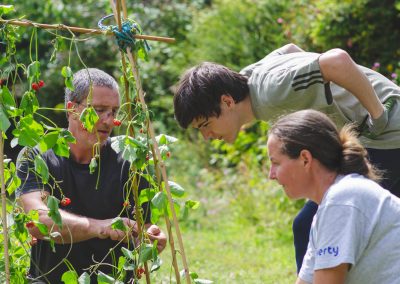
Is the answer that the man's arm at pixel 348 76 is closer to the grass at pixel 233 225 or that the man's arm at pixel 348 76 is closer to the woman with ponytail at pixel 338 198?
the woman with ponytail at pixel 338 198

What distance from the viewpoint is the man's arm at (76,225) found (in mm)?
3197

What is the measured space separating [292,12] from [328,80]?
5799 millimetres

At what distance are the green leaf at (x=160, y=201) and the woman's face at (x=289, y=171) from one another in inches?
16.6

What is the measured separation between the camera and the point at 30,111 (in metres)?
2.96

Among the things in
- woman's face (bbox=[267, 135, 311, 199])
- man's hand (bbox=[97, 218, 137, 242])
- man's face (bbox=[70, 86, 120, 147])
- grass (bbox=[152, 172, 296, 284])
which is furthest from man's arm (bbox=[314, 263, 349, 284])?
grass (bbox=[152, 172, 296, 284])

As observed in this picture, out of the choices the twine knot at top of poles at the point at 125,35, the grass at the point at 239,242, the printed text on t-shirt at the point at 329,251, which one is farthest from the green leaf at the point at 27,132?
the grass at the point at 239,242

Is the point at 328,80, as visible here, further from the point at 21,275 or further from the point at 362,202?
the point at 21,275

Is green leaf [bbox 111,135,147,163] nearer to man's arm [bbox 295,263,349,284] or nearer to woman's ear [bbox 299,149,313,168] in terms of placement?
woman's ear [bbox 299,149,313,168]

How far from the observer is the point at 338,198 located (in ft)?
8.40

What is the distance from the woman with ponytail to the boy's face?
33.6 inches

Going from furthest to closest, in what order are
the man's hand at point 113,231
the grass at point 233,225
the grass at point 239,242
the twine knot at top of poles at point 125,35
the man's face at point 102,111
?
the grass at point 233,225, the grass at point 239,242, the man's face at point 102,111, the man's hand at point 113,231, the twine knot at top of poles at point 125,35

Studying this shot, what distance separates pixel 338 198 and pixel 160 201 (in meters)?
0.65

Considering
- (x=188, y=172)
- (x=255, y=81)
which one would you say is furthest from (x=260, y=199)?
(x=255, y=81)

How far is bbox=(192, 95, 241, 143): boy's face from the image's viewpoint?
3.57 m
